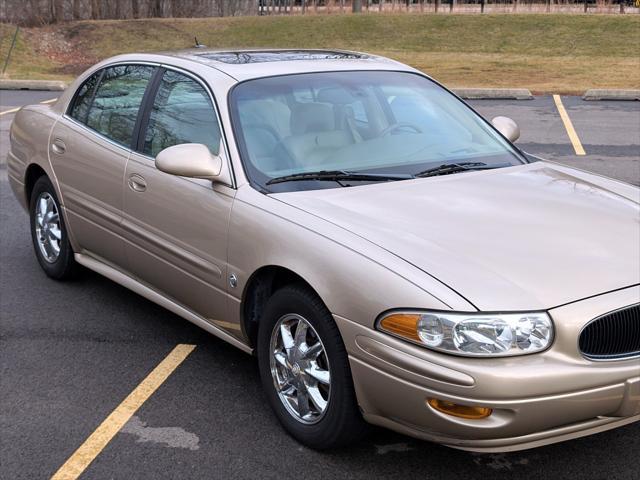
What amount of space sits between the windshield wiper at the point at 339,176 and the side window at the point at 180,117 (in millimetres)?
456

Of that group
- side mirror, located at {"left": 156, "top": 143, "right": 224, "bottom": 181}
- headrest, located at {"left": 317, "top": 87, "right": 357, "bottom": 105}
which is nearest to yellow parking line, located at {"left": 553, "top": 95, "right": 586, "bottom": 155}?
headrest, located at {"left": 317, "top": 87, "right": 357, "bottom": 105}

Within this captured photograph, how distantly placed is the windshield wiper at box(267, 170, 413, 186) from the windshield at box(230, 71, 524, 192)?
1 cm

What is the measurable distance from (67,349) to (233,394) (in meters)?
1.18

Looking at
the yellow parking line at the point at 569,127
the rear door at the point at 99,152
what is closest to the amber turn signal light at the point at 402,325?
the rear door at the point at 99,152

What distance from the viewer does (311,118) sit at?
176 inches

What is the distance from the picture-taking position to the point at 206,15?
33.0m

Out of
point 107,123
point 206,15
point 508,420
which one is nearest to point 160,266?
point 107,123

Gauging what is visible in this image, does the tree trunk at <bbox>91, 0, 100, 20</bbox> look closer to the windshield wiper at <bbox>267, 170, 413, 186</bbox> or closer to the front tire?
the windshield wiper at <bbox>267, 170, 413, 186</bbox>

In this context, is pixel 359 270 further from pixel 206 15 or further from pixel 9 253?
pixel 206 15

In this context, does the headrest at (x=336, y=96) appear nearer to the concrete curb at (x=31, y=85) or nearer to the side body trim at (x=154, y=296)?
the side body trim at (x=154, y=296)

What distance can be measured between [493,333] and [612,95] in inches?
515

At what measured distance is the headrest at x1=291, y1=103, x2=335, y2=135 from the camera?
4.42m

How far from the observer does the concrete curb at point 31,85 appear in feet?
59.1

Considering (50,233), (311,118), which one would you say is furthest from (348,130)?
(50,233)
